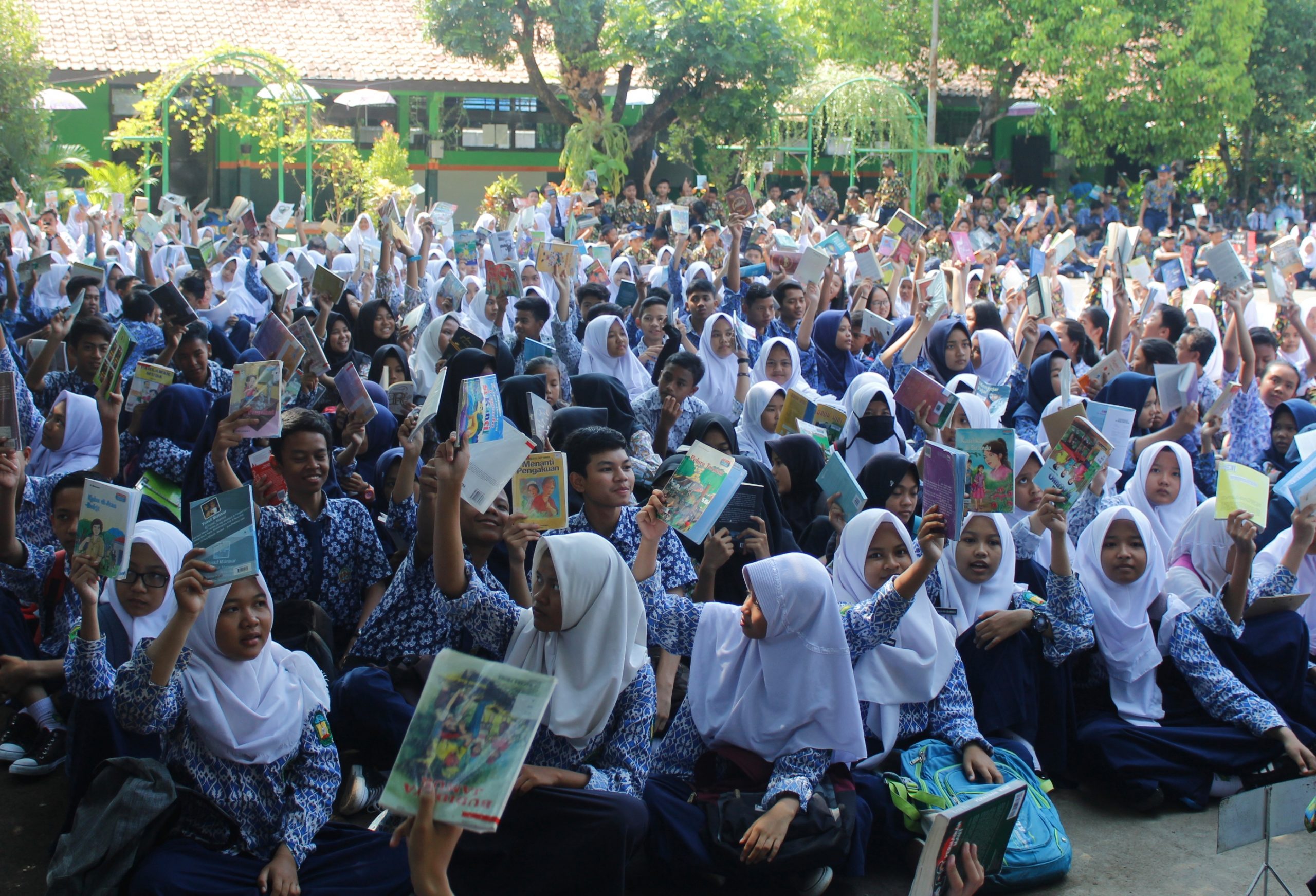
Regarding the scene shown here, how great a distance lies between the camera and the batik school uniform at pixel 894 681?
3176 mm

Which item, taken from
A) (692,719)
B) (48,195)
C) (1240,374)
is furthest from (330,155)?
(692,719)

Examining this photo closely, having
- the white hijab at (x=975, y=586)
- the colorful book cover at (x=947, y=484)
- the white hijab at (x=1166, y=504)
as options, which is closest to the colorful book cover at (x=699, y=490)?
the colorful book cover at (x=947, y=484)

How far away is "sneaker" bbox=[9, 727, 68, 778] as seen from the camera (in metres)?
3.46

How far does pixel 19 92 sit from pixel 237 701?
38.5 feet

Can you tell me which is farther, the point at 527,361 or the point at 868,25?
the point at 868,25

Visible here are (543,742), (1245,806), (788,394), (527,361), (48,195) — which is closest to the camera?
(1245,806)

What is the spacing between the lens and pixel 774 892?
10.0 feet

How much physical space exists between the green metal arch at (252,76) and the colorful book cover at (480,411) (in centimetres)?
1133

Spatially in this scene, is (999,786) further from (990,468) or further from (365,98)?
(365,98)

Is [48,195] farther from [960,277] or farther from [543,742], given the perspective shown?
[543,742]

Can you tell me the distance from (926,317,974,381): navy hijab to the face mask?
1408 mm

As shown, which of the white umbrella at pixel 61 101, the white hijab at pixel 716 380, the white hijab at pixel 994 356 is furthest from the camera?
the white umbrella at pixel 61 101

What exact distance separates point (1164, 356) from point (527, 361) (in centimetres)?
307

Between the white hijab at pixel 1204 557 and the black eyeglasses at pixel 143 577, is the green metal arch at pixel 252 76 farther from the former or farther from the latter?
the white hijab at pixel 1204 557
